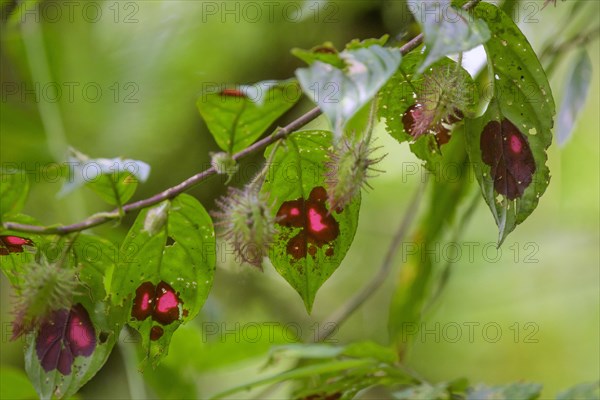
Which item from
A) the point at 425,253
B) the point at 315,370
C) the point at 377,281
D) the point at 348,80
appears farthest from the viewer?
the point at 377,281

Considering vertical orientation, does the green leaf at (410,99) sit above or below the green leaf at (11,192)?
above

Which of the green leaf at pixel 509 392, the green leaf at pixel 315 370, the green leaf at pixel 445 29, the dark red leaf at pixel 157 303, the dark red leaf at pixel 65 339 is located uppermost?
the green leaf at pixel 445 29

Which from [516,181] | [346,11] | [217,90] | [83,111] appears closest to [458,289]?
[346,11]

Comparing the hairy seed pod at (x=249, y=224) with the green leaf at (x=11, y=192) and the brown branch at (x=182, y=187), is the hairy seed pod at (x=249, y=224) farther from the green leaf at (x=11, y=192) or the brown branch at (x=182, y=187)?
the green leaf at (x=11, y=192)

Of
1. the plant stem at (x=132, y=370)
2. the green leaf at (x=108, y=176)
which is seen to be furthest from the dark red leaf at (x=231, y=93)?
the plant stem at (x=132, y=370)

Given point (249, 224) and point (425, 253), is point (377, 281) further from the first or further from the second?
point (249, 224)

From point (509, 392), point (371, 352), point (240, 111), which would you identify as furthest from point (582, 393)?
point (240, 111)

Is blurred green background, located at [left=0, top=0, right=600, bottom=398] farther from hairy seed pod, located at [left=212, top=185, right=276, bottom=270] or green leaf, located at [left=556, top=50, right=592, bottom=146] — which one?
hairy seed pod, located at [left=212, top=185, right=276, bottom=270]
